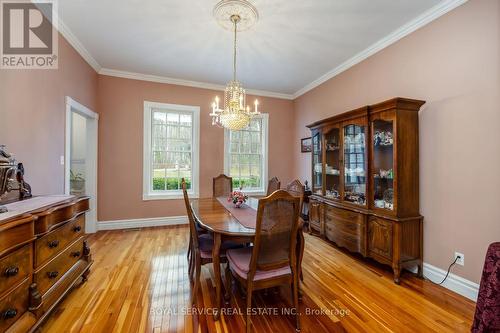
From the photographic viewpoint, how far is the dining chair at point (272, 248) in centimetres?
164

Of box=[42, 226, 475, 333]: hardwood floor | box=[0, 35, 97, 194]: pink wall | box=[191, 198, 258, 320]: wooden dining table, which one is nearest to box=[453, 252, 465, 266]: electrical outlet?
box=[42, 226, 475, 333]: hardwood floor

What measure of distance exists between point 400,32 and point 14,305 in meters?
4.45

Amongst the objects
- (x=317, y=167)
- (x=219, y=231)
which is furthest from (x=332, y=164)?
(x=219, y=231)

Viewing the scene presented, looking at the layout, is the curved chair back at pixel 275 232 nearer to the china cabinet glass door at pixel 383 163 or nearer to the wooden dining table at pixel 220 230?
the wooden dining table at pixel 220 230

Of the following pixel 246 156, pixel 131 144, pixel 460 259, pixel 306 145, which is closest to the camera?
pixel 460 259

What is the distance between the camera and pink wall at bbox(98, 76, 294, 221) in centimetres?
418

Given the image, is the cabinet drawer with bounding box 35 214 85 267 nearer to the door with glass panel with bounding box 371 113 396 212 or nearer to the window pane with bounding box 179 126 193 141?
the window pane with bounding box 179 126 193 141

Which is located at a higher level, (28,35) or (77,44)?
(77,44)

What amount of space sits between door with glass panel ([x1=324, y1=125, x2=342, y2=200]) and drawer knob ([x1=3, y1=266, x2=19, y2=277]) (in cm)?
339

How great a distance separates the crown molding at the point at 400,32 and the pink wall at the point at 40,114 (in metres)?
4.10

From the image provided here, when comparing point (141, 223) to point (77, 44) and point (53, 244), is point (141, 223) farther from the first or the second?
point (77, 44)

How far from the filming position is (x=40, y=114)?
8.05 ft

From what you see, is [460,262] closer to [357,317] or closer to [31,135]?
[357,317]

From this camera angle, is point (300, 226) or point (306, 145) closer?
point (300, 226)
